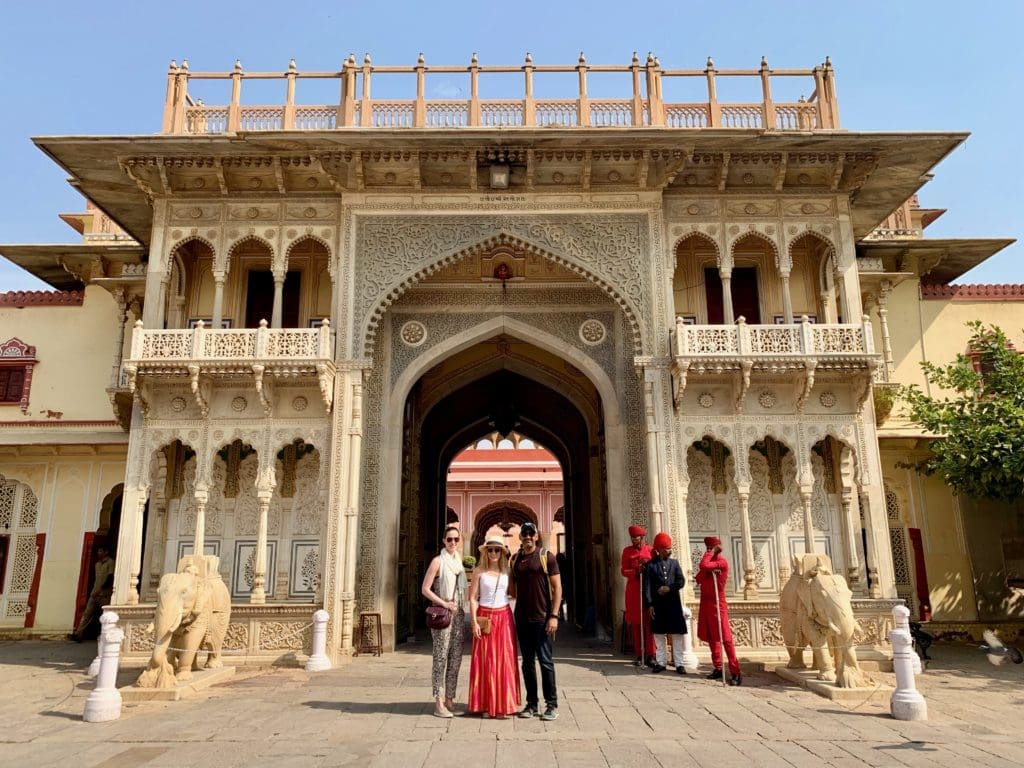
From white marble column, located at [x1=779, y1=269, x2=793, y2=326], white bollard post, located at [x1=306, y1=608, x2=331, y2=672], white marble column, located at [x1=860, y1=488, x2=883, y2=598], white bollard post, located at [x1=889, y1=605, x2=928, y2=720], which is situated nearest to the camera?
white bollard post, located at [x1=889, y1=605, x2=928, y2=720]

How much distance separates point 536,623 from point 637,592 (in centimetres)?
443

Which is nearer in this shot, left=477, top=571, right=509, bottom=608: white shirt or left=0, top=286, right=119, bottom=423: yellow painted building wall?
left=477, top=571, right=509, bottom=608: white shirt

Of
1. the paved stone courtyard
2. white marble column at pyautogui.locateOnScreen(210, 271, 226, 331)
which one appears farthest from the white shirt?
white marble column at pyautogui.locateOnScreen(210, 271, 226, 331)

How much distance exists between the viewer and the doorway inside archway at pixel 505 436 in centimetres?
1456

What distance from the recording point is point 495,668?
21.0ft

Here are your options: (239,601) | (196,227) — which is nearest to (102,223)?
(196,227)

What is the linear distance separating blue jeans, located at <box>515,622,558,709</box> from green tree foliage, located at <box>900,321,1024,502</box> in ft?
28.6

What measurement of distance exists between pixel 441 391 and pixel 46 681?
28.1 feet

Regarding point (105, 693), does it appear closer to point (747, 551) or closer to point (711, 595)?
point (711, 595)

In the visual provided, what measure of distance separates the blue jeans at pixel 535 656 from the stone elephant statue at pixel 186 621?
3941 mm

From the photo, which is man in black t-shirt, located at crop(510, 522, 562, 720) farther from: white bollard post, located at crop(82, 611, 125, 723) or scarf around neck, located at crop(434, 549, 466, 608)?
white bollard post, located at crop(82, 611, 125, 723)

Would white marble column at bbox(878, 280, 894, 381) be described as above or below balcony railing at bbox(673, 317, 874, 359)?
above

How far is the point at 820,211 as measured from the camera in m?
12.9

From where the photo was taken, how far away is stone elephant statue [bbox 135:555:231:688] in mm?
8008
